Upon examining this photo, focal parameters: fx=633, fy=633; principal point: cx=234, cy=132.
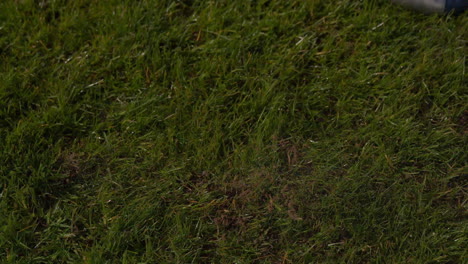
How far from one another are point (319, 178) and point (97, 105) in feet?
3.70

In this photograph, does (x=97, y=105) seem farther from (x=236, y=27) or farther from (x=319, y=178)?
(x=319, y=178)

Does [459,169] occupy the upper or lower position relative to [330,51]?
lower

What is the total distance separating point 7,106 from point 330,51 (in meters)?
1.62

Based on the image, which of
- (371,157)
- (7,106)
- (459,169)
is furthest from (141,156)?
(459,169)

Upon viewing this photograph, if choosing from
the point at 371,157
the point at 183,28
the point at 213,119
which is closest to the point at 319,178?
the point at 371,157

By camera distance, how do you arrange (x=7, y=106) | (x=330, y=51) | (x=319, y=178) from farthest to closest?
(x=330, y=51)
(x=7, y=106)
(x=319, y=178)

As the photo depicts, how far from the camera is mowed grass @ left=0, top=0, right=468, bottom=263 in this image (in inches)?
107

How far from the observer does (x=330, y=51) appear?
3254mm

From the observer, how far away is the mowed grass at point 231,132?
2.71m

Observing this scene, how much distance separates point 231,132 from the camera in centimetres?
297

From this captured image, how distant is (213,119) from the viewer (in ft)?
9.89

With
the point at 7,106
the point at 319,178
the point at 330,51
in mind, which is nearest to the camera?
the point at 319,178

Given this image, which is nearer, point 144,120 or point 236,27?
point 144,120

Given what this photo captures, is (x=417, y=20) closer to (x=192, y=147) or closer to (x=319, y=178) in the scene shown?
(x=319, y=178)
